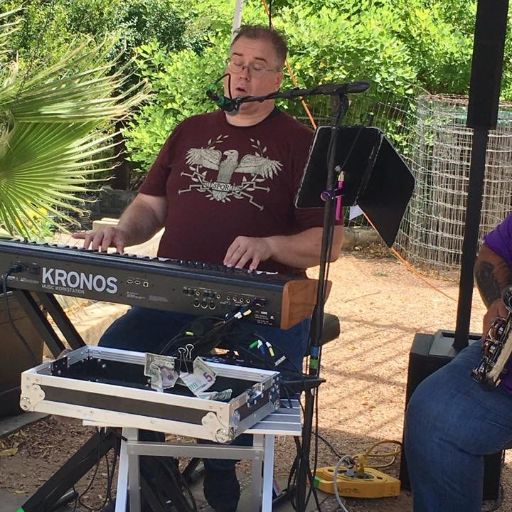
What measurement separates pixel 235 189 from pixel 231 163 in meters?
0.10

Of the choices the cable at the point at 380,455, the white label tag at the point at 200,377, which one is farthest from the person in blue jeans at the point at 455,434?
the cable at the point at 380,455

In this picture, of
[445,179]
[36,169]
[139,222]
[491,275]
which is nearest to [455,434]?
[491,275]

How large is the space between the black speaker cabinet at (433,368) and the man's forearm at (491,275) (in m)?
0.45

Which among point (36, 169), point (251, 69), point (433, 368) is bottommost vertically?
point (433, 368)

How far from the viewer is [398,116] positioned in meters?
8.30

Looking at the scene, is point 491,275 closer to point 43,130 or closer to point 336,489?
point 336,489

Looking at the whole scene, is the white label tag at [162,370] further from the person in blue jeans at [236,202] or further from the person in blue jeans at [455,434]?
the person in blue jeans at [455,434]

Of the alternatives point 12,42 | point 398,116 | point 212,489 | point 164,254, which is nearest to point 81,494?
point 212,489

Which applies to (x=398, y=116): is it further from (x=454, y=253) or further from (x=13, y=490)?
(x=13, y=490)

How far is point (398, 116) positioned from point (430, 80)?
71 centimetres

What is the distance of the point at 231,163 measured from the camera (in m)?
3.09

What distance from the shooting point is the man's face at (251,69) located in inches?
123

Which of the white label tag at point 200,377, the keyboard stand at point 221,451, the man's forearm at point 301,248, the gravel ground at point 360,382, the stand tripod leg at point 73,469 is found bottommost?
the gravel ground at point 360,382

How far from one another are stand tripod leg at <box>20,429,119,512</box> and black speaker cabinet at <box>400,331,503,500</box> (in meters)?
1.27
